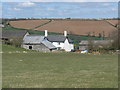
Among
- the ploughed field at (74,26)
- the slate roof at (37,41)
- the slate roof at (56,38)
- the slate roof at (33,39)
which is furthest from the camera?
the ploughed field at (74,26)

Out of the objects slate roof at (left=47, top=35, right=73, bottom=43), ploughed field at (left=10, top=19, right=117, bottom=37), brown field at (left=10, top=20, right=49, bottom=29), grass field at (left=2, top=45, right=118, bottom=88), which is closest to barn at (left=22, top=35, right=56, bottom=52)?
slate roof at (left=47, top=35, right=73, bottom=43)

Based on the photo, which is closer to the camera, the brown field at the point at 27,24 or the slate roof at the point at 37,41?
the slate roof at the point at 37,41

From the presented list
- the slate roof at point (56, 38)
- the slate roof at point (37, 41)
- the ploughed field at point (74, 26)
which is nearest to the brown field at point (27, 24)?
the ploughed field at point (74, 26)

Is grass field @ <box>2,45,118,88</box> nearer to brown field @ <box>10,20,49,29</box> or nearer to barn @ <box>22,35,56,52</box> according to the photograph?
barn @ <box>22,35,56,52</box>

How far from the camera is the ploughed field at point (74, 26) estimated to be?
Result: 9581 cm

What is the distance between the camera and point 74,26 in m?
101

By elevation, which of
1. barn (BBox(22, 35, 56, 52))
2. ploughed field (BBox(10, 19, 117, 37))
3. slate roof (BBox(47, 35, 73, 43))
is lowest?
barn (BBox(22, 35, 56, 52))

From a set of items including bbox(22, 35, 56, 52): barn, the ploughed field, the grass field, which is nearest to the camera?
the grass field

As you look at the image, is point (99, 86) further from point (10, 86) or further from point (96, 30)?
point (96, 30)

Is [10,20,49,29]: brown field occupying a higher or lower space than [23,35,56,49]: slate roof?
higher

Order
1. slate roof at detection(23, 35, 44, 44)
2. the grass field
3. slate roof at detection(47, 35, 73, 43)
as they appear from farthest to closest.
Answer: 1. slate roof at detection(47, 35, 73, 43)
2. slate roof at detection(23, 35, 44, 44)
3. the grass field

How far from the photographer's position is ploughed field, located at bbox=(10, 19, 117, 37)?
95.8m

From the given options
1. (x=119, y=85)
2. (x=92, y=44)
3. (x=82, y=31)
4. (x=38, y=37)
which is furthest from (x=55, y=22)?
(x=119, y=85)

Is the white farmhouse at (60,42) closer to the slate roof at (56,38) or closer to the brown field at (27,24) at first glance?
the slate roof at (56,38)
